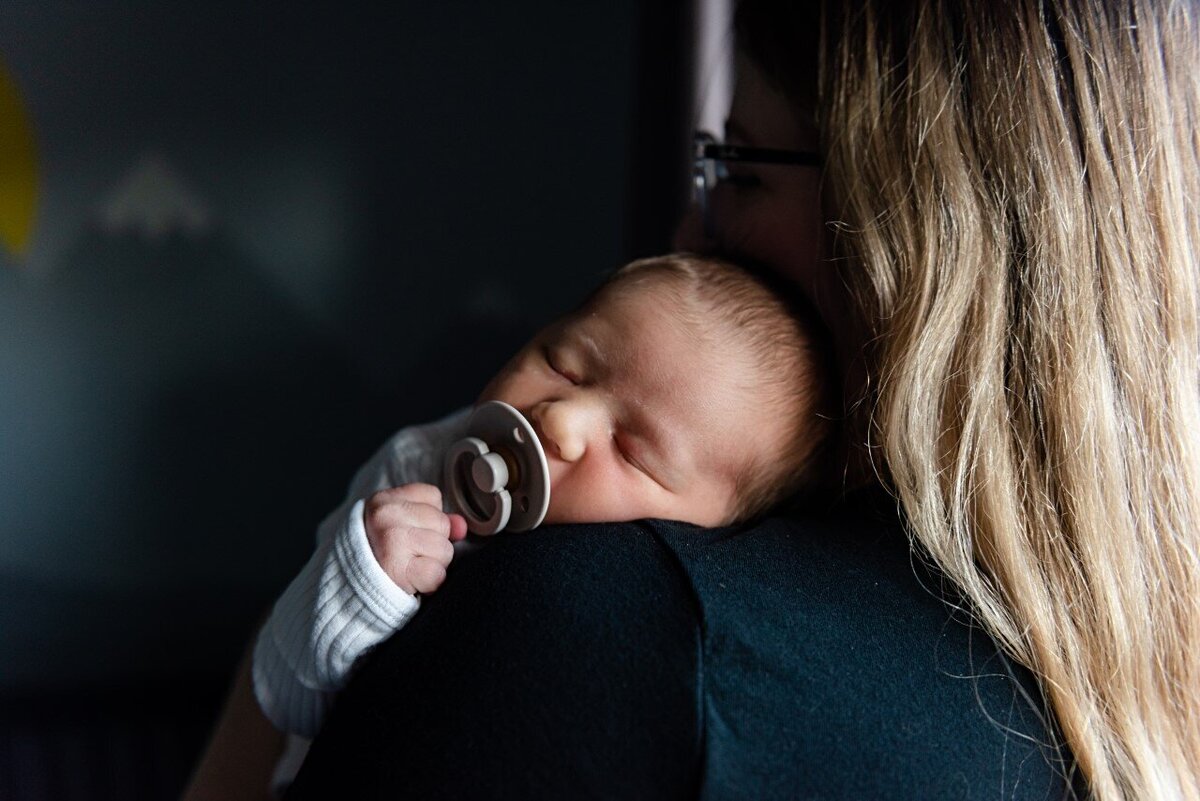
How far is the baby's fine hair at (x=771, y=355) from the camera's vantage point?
1127 millimetres

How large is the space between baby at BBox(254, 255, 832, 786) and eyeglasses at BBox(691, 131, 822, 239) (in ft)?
0.54

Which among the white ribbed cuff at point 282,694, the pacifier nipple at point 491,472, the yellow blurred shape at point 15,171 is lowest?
the white ribbed cuff at point 282,694

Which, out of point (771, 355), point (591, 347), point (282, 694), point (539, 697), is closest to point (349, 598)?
point (282, 694)

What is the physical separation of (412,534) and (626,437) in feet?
0.87

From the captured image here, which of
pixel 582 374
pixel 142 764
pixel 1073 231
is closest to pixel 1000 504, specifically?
pixel 1073 231

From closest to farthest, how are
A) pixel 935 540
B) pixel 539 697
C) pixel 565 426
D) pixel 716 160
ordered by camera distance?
pixel 539 697
pixel 935 540
pixel 565 426
pixel 716 160

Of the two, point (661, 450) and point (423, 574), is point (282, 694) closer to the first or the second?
point (423, 574)

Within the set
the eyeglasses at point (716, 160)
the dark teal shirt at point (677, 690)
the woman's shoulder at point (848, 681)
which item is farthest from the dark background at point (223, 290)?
the woman's shoulder at point (848, 681)

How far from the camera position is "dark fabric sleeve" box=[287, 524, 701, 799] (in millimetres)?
725

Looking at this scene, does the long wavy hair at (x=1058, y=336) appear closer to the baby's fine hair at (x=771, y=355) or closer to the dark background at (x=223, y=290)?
the baby's fine hair at (x=771, y=355)

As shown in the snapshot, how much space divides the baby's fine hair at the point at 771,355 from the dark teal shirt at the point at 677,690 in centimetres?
27

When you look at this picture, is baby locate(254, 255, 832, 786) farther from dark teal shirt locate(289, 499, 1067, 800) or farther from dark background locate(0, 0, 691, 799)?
dark background locate(0, 0, 691, 799)

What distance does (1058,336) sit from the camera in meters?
0.98

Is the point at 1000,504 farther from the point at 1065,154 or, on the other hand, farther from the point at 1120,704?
the point at 1065,154
